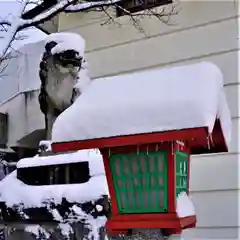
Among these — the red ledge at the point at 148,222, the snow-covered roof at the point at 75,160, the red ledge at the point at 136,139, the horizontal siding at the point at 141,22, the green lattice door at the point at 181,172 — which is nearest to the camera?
the red ledge at the point at 136,139

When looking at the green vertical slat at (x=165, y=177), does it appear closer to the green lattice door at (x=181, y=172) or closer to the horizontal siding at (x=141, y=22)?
the green lattice door at (x=181, y=172)

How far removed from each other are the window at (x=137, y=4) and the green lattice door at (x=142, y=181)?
2.06 meters

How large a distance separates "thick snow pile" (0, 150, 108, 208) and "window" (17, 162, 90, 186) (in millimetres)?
42

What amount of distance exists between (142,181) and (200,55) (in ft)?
5.48

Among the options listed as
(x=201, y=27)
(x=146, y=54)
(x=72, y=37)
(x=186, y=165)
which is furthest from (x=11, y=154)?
(x=186, y=165)

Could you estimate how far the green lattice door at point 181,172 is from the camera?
1681 millimetres

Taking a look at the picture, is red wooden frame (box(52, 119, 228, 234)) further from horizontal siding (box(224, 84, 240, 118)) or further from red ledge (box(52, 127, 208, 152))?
horizontal siding (box(224, 84, 240, 118))

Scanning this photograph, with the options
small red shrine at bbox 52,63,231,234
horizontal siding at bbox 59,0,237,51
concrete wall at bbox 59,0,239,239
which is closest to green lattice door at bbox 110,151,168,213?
small red shrine at bbox 52,63,231,234

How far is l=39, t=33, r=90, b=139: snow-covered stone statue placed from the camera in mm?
3359

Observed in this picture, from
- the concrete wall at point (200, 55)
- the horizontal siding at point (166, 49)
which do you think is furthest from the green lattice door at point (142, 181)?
the horizontal siding at point (166, 49)

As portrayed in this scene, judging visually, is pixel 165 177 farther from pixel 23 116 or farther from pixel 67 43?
pixel 23 116

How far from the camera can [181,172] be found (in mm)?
1756

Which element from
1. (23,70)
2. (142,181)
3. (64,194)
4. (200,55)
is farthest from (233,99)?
(23,70)

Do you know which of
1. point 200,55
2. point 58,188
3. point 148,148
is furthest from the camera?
point 200,55
